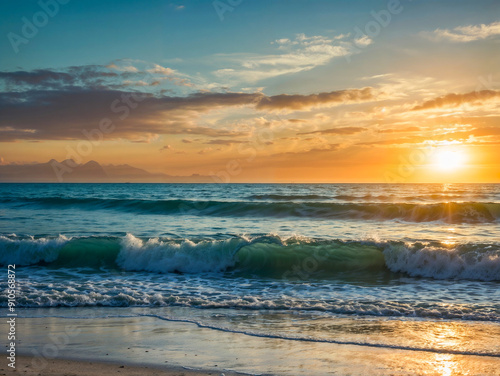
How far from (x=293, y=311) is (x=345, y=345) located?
2305 millimetres

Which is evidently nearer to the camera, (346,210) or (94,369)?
(94,369)

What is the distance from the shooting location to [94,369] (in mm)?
5203

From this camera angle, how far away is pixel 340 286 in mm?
10992

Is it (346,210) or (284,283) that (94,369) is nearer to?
(284,283)

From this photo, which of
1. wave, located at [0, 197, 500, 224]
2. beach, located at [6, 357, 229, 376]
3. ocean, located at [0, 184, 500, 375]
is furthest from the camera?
wave, located at [0, 197, 500, 224]

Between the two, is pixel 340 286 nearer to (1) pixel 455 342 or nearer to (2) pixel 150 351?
(1) pixel 455 342
